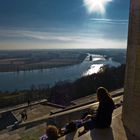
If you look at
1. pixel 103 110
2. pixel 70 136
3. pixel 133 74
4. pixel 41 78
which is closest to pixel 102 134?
pixel 103 110

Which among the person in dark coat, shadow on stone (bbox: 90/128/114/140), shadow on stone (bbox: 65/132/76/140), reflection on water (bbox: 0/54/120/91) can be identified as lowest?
reflection on water (bbox: 0/54/120/91)

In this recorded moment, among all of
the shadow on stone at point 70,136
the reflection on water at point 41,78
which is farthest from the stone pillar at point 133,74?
the reflection on water at point 41,78

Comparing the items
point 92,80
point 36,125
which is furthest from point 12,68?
point 36,125

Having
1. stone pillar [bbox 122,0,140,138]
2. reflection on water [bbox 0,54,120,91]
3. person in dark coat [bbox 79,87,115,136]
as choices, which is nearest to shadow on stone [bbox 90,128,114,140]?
person in dark coat [bbox 79,87,115,136]

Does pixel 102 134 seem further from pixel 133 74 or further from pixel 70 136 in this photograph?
pixel 133 74

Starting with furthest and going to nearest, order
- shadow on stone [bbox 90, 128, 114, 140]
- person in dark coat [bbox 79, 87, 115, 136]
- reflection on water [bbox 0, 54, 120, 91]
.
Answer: reflection on water [bbox 0, 54, 120, 91] → person in dark coat [bbox 79, 87, 115, 136] → shadow on stone [bbox 90, 128, 114, 140]

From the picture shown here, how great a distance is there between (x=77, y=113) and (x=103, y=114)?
9.07ft

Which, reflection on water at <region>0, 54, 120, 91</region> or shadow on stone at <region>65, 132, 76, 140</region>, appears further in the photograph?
reflection on water at <region>0, 54, 120, 91</region>

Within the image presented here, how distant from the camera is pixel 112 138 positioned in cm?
455

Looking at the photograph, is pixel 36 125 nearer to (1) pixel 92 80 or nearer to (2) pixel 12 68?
(1) pixel 92 80

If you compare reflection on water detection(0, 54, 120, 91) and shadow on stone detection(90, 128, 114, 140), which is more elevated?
shadow on stone detection(90, 128, 114, 140)

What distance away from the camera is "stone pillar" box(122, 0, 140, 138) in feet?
15.1

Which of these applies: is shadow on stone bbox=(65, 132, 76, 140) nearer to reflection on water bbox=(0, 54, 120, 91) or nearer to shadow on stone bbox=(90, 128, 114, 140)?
shadow on stone bbox=(90, 128, 114, 140)

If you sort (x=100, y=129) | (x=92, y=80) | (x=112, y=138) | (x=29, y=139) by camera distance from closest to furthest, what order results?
(x=112, y=138), (x=100, y=129), (x=29, y=139), (x=92, y=80)
